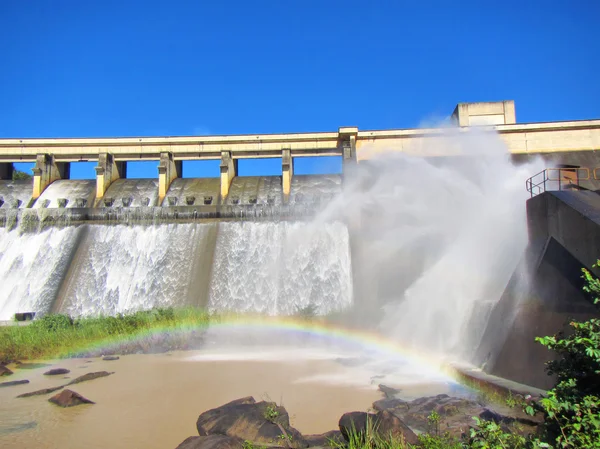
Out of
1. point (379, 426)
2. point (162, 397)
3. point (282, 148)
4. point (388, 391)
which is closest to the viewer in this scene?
point (379, 426)

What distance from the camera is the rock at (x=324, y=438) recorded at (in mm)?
7074

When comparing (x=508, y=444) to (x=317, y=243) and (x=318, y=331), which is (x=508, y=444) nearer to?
(x=318, y=331)

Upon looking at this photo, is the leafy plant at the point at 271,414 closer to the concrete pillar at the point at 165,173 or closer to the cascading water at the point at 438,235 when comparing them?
the cascading water at the point at 438,235

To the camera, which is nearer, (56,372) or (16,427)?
(16,427)

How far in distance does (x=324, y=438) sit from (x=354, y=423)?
0.60 metres

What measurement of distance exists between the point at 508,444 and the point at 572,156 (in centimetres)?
2696

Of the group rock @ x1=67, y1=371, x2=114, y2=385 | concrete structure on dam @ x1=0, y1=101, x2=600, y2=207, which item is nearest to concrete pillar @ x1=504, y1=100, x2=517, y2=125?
concrete structure on dam @ x1=0, y1=101, x2=600, y2=207

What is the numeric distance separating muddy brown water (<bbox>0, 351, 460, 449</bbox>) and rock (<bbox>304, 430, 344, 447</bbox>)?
635mm

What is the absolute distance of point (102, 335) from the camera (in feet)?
55.3

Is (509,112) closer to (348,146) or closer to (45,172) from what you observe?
(348,146)

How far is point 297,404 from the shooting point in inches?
377

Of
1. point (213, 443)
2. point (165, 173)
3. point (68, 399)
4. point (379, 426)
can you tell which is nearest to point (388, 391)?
point (379, 426)

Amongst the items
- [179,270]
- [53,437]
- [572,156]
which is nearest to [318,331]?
[179,270]

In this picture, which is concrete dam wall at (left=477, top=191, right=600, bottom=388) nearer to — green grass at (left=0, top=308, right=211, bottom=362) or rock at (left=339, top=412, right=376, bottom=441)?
rock at (left=339, top=412, right=376, bottom=441)
